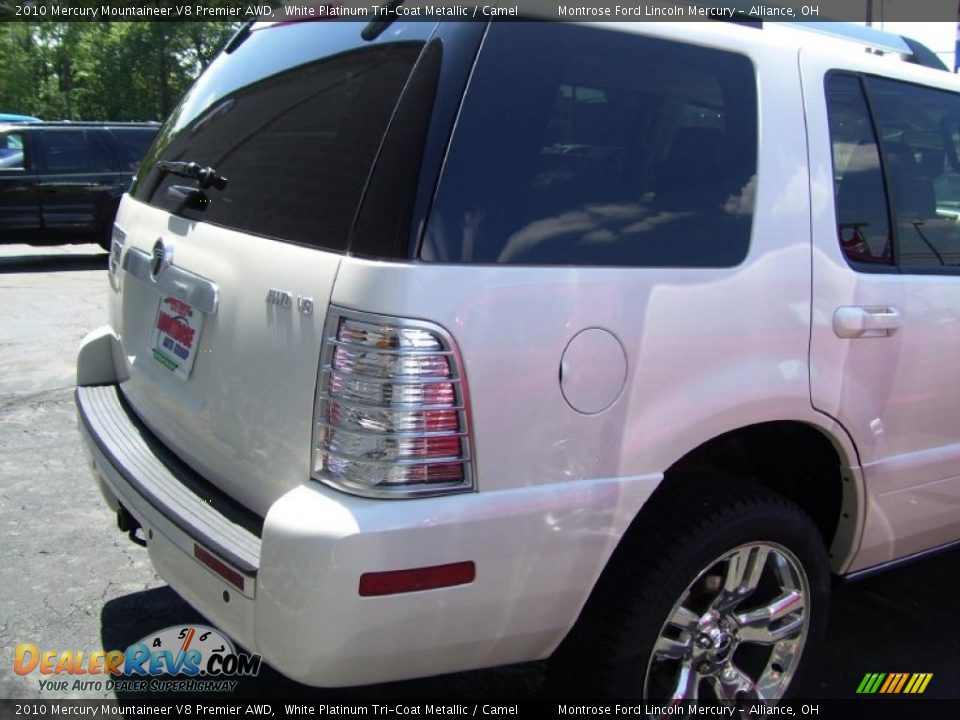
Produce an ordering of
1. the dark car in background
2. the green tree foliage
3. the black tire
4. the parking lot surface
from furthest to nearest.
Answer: the green tree foliage, the dark car in background, the parking lot surface, the black tire

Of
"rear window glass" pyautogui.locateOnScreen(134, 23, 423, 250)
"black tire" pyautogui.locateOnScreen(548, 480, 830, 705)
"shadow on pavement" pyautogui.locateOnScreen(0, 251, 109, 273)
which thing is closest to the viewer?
"rear window glass" pyautogui.locateOnScreen(134, 23, 423, 250)

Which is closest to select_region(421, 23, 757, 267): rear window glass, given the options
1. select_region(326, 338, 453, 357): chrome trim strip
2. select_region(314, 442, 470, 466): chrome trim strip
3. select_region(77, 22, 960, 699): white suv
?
select_region(77, 22, 960, 699): white suv

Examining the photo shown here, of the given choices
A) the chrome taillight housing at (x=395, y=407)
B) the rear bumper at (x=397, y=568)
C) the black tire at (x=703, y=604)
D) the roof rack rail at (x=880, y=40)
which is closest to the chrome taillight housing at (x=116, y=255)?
the rear bumper at (x=397, y=568)

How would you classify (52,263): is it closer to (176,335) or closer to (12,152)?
(12,152)

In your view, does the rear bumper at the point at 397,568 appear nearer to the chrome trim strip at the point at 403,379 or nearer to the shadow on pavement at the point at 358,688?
the chrome trim strip at the point at 403,379

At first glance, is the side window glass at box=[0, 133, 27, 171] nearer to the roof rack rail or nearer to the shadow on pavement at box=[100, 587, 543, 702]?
the shadow on pavement at box=[100, 587, 543, 702]

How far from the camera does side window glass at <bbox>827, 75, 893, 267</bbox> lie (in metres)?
2.62

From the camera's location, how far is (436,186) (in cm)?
197

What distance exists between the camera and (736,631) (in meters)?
2.57

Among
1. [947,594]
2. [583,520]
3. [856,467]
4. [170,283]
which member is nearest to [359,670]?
[583,520]

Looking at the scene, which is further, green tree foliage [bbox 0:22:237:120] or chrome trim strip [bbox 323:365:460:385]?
green tree foliage [bbox 0:22:237:120]

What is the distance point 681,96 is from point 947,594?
8.15 ft

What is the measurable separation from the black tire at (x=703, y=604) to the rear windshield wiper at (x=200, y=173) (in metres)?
1.43

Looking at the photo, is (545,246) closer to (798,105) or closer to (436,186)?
(436,186)
